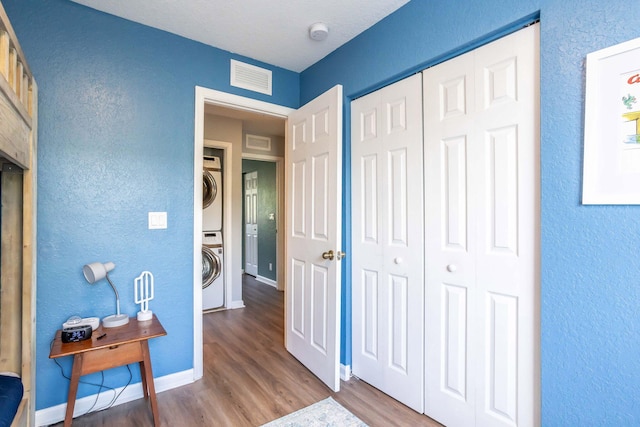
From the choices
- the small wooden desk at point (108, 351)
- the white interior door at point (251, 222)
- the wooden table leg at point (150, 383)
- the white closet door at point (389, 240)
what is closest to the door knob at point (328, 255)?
the white closet door at point (389, 240)

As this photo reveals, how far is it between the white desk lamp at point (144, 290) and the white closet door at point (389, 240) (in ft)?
4.61

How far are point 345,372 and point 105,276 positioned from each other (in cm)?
171

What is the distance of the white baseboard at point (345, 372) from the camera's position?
225 centimetres

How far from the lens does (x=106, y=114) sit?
1.95 meters

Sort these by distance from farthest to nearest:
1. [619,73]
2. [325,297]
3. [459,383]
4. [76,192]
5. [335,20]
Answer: [325,297] < [335,20] < [76,192] < [459,383] < [619,73]

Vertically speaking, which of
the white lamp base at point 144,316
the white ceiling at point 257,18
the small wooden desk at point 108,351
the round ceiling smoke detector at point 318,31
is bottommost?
the small wooden desk at point 108,351

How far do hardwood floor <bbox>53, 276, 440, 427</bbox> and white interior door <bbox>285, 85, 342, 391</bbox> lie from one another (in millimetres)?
150

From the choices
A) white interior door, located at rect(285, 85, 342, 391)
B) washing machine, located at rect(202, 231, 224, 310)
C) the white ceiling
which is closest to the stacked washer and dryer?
washing machine, located at rect(202, 231, 224, 310)

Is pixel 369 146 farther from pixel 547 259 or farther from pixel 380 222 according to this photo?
pixel 547 259

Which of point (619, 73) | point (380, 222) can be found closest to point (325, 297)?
point (380, 222)

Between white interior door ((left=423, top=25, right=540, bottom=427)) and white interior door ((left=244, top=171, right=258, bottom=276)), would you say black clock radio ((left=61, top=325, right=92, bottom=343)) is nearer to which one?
white interior door ((left=423, top=25, right=540, bottom=427))

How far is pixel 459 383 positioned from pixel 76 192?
8.01 ft

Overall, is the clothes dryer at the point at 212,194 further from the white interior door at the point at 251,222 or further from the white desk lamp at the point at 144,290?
the white interior door at the point at 251,222

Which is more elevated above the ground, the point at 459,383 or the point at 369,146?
the point at 369,146
